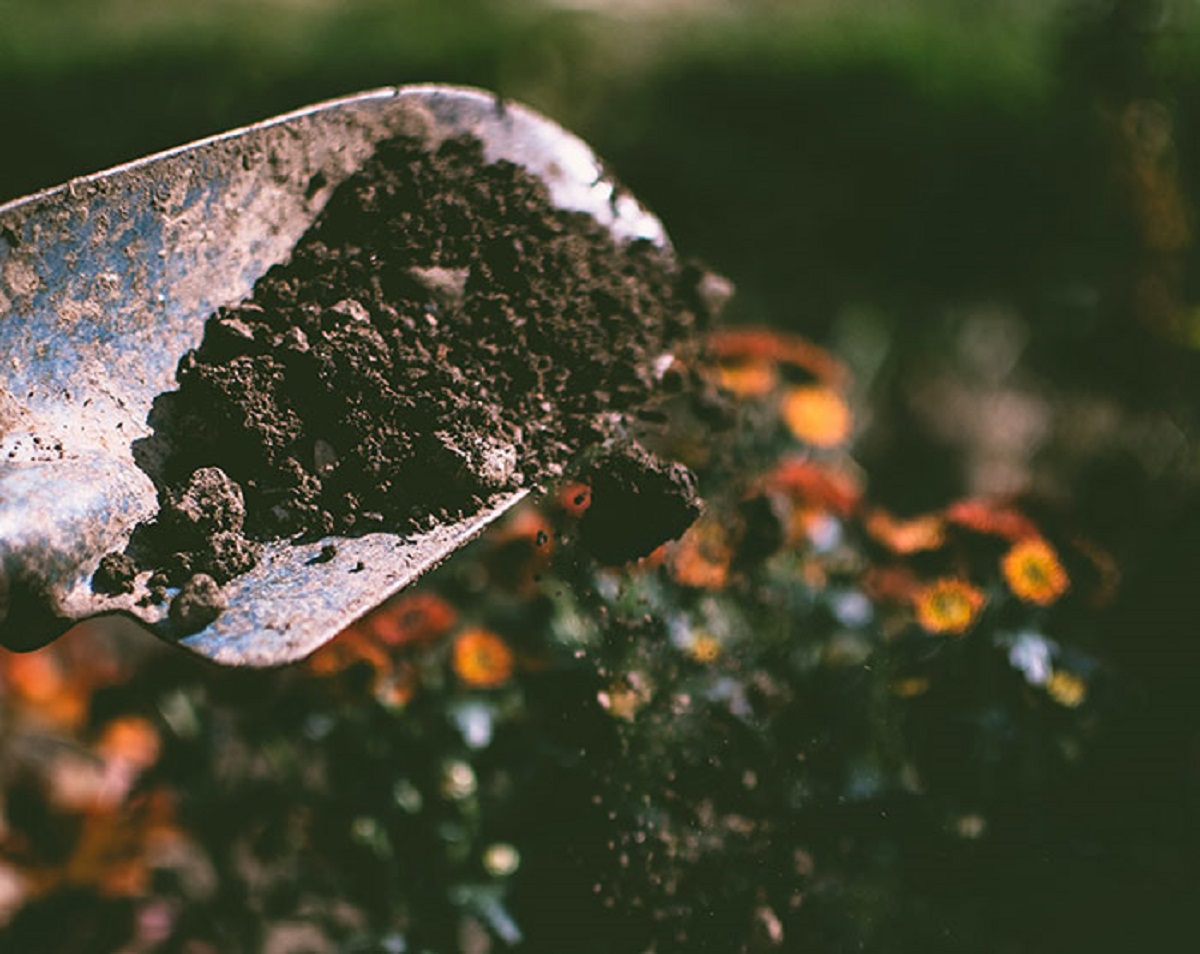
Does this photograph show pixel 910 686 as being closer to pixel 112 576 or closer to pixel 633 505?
pixel 633 505

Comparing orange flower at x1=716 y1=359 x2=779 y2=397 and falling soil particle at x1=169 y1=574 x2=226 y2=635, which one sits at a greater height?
falling soil particle at x1=169 y1=574 x2=226 y2=635

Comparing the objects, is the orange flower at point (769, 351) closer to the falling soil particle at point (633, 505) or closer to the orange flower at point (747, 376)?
the orange flower at point (747, 376)

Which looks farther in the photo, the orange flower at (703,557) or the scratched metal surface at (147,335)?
the orange flower at (703,557)

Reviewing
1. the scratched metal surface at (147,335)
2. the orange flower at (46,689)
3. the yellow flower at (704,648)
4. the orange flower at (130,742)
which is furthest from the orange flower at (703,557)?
the orange flower at (46,689)

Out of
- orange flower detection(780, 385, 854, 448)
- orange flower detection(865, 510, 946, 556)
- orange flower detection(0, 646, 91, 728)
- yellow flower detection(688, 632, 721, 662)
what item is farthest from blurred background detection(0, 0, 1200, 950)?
orange flower detection(0, 646, 91, 728)

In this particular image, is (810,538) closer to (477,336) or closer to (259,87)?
(477,336)

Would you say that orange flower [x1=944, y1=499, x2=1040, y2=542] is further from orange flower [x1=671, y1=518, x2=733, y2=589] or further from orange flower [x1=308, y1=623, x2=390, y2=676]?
orange flower [x1=308, y1=623, x2=390, y2=676]
